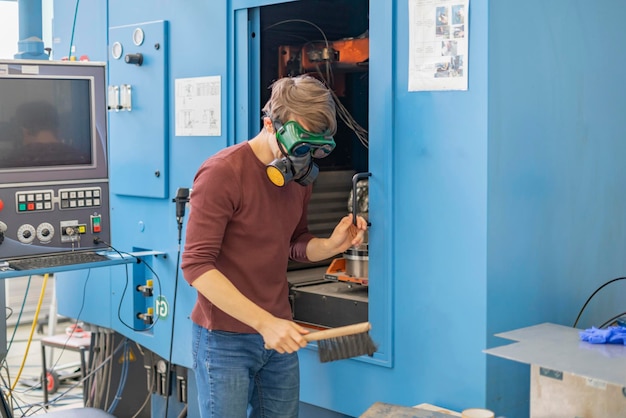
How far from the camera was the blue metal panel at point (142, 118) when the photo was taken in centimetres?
346

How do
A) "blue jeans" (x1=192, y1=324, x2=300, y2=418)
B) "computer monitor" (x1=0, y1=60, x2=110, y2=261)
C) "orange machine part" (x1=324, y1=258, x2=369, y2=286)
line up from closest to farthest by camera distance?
"blue jeans" (x1=192, y1=324, x2=300, y2=418) < "orange machine part" (x1=324, y1=258, x2=369, y2=286) < "computer monitor" (x1=0, y1=60, x2=110, y2=261)

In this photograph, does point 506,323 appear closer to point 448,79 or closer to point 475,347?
point 475,347

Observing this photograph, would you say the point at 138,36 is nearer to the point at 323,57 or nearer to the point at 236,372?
the point at 323,57

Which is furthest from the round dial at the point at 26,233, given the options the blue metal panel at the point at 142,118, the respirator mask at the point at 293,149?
the respirator mask at the point at 293,149

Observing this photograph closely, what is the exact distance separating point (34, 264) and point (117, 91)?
3.28 ft

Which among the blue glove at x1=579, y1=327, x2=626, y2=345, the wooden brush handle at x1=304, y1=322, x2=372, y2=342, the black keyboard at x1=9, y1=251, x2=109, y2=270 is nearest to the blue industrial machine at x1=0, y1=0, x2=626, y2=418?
the black keyboard at x1=9, y1=251, x2=109, y2=270

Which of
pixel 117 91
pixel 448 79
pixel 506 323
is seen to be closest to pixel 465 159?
pixel 448 79

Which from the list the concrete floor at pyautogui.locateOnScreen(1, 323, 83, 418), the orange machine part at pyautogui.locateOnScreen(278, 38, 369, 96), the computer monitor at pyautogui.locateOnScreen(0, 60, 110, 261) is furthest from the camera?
the concrete floor at pyautogui.locateOnScreen(1, 323, 83, 418)

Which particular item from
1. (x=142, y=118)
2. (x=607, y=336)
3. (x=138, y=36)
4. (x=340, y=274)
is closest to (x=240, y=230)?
(x=340, y=274)

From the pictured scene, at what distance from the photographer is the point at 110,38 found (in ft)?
12.2

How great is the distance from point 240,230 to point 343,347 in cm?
43

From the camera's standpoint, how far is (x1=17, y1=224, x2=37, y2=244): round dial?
313 centimetres

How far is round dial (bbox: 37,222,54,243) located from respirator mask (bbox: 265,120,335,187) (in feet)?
3.95

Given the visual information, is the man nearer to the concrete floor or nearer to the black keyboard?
the black keyboard
